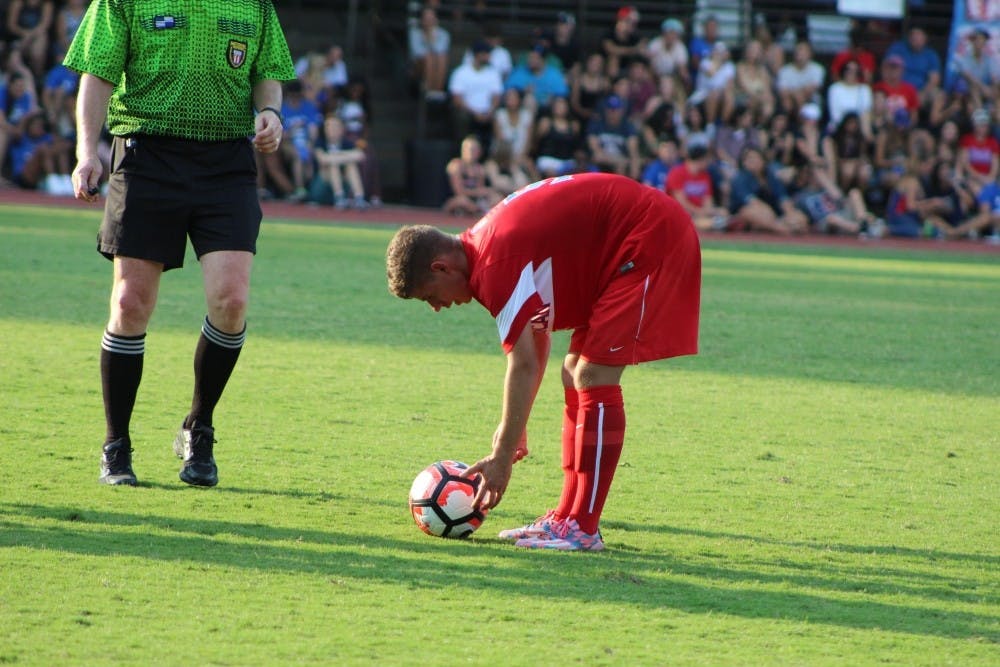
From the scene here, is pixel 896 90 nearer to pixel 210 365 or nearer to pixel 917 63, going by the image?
pixel 917 63

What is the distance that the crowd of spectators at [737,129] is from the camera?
71.4ft

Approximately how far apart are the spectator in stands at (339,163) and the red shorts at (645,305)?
54.8ft

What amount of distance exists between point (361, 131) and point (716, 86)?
6.19 m

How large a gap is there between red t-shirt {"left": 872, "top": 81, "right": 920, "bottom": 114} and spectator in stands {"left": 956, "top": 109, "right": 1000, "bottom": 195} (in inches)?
58.2

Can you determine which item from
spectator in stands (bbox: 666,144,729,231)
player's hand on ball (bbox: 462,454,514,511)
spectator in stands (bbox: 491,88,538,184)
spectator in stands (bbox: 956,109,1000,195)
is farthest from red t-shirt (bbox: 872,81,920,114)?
player's hand on ball (bbox: 462,454,514,511)

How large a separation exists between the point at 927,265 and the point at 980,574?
1339 cm

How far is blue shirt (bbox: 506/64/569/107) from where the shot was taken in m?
23.0

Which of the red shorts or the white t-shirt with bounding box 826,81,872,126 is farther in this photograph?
the white t-shirt with bounding box 826,81,872,126

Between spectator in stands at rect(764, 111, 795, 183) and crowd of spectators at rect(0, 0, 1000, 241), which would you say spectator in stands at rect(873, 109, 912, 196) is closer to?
crowd of spectators at rect(0, 0, 1000, 241)

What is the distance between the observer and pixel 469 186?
70.4 ft

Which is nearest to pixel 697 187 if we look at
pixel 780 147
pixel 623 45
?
pixel 780 147

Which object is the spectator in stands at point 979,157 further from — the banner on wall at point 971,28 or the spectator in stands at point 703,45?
the spectator in stands at point 703,45

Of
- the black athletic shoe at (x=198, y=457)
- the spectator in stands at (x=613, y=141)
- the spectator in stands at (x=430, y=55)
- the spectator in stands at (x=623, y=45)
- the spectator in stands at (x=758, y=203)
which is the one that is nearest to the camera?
the black athletic shoe at (x=198, y=457)

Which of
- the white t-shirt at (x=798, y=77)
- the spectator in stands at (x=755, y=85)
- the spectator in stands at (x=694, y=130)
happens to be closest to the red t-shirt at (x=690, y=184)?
the spectator in stands at (x=694, y=130)
